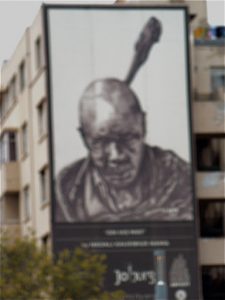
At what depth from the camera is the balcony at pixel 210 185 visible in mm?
92750

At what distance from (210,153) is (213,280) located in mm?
5415

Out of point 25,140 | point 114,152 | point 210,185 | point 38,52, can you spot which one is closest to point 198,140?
point 210,185

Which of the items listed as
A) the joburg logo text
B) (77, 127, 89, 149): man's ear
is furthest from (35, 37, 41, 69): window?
the joburg logo text

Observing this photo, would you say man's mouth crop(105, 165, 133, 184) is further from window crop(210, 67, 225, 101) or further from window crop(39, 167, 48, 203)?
window crop(210, 67, 225, 101)

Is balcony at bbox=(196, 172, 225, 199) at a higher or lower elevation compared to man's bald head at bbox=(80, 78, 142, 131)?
lower

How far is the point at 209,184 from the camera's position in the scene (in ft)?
305

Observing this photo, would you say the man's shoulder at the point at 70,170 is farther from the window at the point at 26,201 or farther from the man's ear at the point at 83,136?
the window at the point at 26,201

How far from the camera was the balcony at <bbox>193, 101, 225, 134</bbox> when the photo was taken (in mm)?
93312

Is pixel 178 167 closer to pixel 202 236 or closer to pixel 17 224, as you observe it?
pixel 202 236

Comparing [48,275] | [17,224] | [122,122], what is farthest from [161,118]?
[48,275]

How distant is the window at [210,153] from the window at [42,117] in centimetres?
657

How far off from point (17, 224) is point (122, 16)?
1231 cm

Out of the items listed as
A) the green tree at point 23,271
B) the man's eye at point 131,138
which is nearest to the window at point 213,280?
the man's eye at point 131,138

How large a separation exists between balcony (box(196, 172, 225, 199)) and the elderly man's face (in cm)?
316
